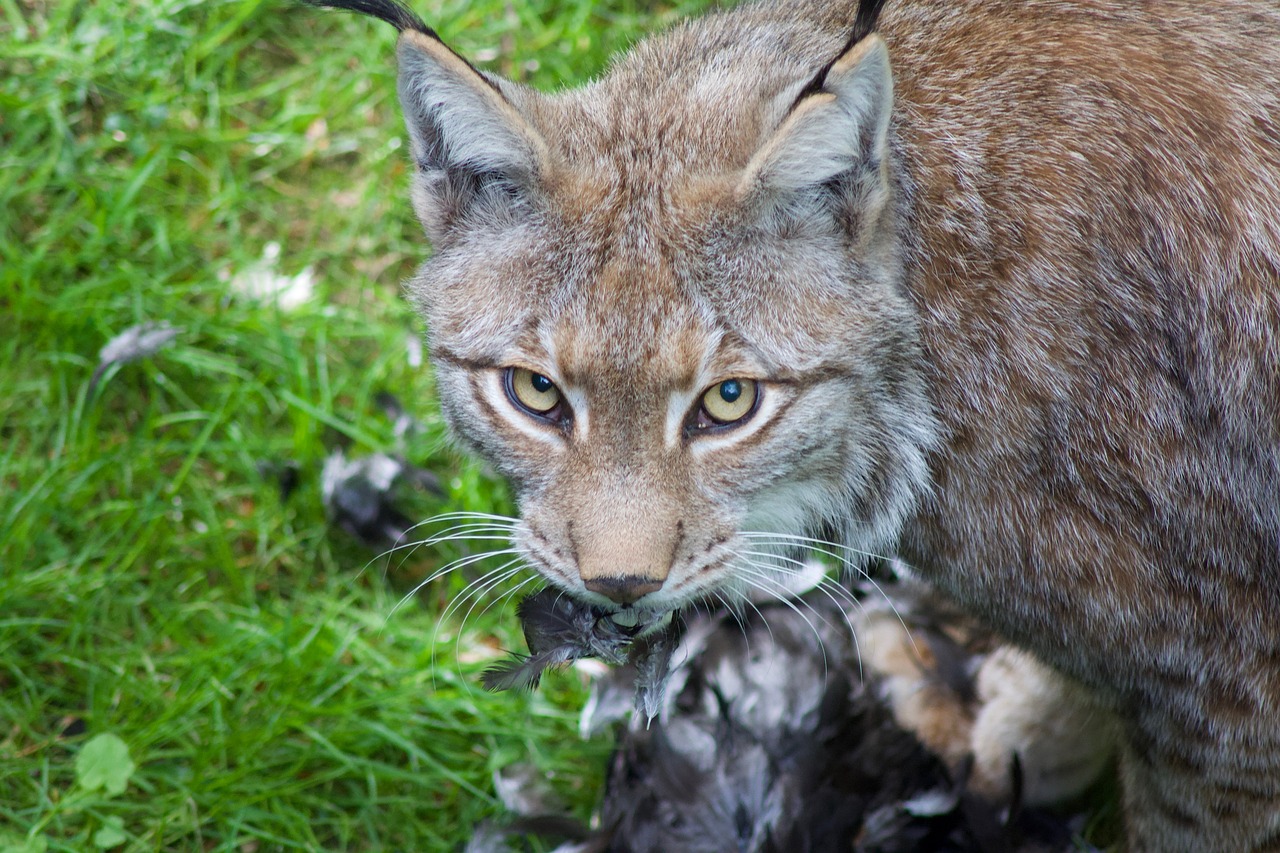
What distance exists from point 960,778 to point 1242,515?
5.10 feet

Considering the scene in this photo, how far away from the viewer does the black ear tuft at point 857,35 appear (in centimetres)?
286

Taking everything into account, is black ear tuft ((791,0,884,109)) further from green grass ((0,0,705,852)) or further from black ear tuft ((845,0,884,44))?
green grass ((0,0,705,852))

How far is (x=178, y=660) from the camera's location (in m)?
4.63

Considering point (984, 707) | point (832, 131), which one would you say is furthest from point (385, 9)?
point (984, 707)

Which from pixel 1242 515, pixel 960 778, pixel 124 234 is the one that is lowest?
pixel 960 778

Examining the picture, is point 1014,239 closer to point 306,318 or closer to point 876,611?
point 876,611

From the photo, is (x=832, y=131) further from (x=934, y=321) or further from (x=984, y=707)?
(x=984, y=707)

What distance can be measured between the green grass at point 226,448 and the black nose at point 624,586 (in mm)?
Result: 1672

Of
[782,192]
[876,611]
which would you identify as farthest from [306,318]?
[782,192]

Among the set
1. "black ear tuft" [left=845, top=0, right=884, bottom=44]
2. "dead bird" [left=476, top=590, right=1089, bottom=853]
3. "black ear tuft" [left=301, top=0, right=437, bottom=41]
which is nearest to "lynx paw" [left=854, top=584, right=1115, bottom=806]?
"dead bird" [left=476, top=590, right=1089, bottom=853]

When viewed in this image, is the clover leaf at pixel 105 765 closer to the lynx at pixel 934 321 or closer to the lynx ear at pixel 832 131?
the lynx at pixel 934 321

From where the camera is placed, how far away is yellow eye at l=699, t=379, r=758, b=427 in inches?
124

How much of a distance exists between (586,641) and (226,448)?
7.41ft

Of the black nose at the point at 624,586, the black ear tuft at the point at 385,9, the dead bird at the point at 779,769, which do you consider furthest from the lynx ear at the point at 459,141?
the dead bird at the point at 779,769
